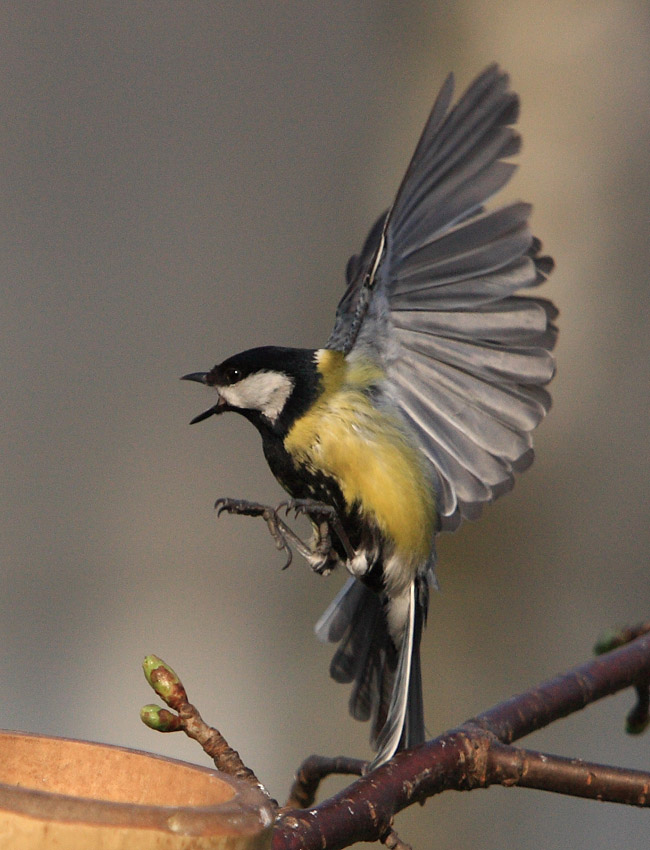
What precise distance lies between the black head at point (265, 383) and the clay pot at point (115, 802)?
0.89m

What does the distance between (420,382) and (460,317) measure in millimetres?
111

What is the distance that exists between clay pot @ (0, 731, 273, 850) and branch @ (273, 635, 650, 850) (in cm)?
23

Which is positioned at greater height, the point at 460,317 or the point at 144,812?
the point at 460,317

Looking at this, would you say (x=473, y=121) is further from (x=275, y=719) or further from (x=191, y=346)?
(x=191, y=346)

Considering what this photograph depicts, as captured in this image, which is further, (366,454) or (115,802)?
(366,454)

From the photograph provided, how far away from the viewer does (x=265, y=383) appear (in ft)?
5.20

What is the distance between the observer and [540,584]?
3.06 metres

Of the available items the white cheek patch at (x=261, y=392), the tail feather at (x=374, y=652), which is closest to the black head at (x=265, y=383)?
the white cheek patch at (x=261, y=392)

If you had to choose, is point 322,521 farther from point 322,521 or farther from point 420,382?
point 420,382

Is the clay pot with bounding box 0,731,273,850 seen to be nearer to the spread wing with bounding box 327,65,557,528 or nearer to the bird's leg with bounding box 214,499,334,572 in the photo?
the bird's leg with bounding box 214,499,334,572

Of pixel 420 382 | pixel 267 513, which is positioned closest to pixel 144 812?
pixel 267 513

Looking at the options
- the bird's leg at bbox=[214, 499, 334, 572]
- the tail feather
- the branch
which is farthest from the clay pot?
the tail feather

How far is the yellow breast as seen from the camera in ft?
5.05

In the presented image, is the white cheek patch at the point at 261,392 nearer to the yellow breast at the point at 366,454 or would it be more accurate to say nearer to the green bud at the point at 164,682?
the yellow breast at the point at 366,454
